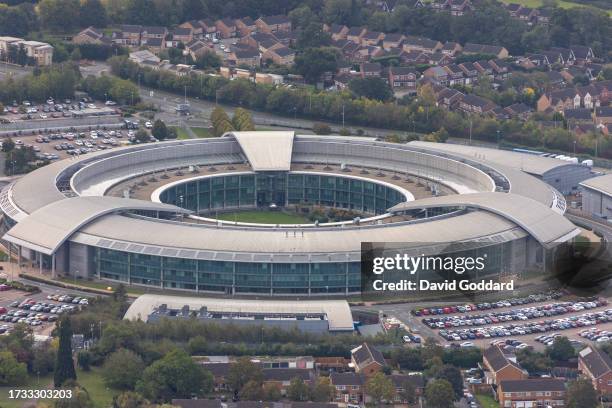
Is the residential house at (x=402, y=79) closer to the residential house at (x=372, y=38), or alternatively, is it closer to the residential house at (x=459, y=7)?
the residential house at (x=372, y=38)

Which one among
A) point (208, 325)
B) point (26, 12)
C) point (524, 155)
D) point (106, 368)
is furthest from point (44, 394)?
point (26, 12)

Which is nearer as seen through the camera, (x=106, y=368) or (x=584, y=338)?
(x=106, y=368)

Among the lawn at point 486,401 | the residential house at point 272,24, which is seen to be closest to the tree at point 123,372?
the lawn at point 486,401

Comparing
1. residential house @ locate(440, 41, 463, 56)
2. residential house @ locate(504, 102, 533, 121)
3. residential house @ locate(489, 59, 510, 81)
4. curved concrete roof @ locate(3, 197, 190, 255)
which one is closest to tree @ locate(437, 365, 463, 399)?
curved concrete roof @ locate(3, 197, 190, 255)

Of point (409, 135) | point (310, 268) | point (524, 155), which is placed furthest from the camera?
point (409, 135)

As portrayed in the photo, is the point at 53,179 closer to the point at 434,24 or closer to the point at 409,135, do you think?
the point at 409,135

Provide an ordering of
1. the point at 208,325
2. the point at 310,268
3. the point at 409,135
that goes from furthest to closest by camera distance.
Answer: the point at 409,135 < the point at 310,268 < the point at 208,325

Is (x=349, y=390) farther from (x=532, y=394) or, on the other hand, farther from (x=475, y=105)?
(x=475, y=105)

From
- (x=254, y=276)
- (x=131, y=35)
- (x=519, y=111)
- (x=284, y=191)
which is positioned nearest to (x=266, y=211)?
(x=284, y=191)
